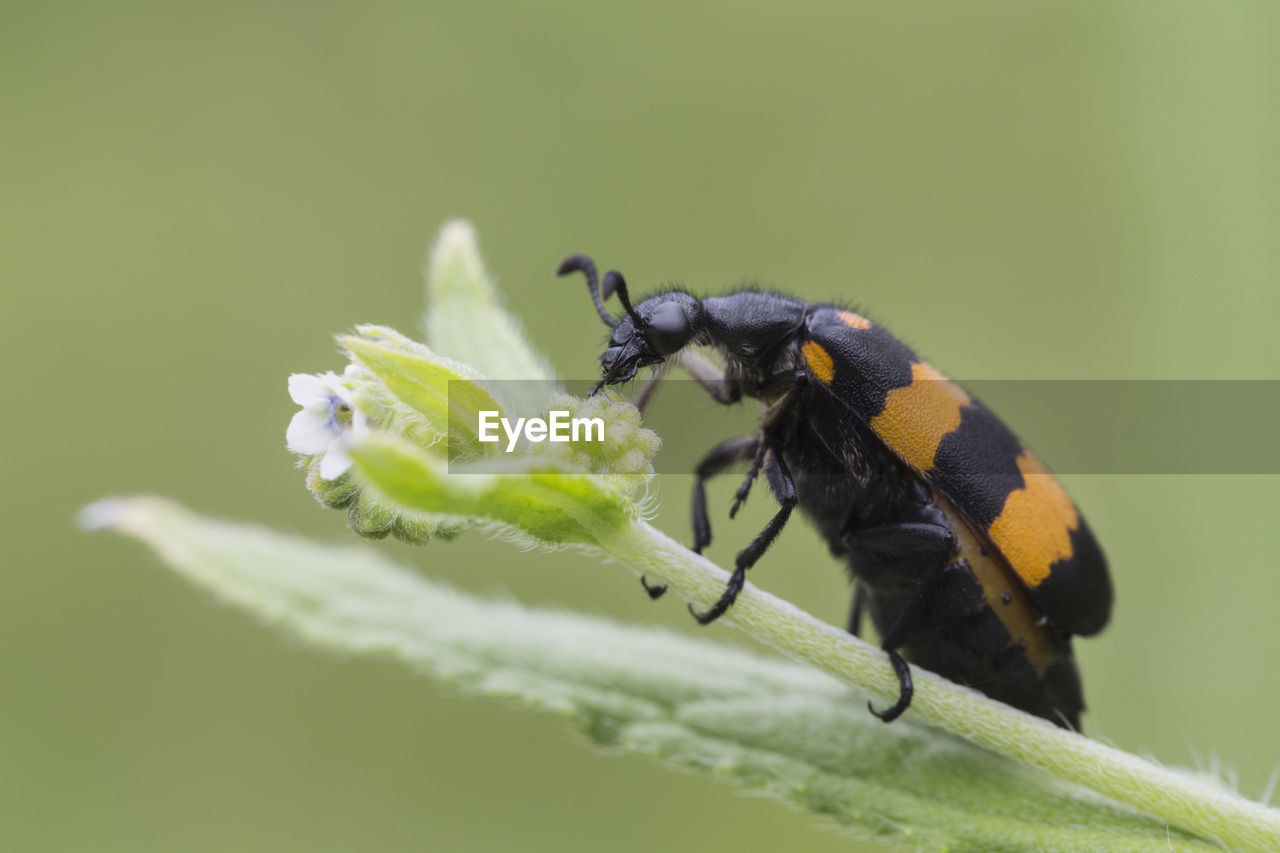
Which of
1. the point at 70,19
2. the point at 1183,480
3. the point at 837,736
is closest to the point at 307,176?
the point at 70,19

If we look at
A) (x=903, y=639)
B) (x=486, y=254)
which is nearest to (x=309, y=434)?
(x=903, y=639)

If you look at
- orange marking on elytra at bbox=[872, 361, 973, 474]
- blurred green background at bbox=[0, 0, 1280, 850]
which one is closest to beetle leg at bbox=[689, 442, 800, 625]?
orange marking on elytra at bbox=[872, 361, 973, 474]

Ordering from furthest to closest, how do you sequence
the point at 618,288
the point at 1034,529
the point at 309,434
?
the point at 1034,529 → the point at 618,288 → the point at 309,434

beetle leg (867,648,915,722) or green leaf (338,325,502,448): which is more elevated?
green leaf (338,325,502,448)

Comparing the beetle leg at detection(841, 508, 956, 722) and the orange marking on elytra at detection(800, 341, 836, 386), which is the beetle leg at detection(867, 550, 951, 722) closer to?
the beetle leg at detection(841, 508, 956, 722)

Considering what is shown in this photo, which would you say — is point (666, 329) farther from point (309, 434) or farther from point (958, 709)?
point (958, 709)
